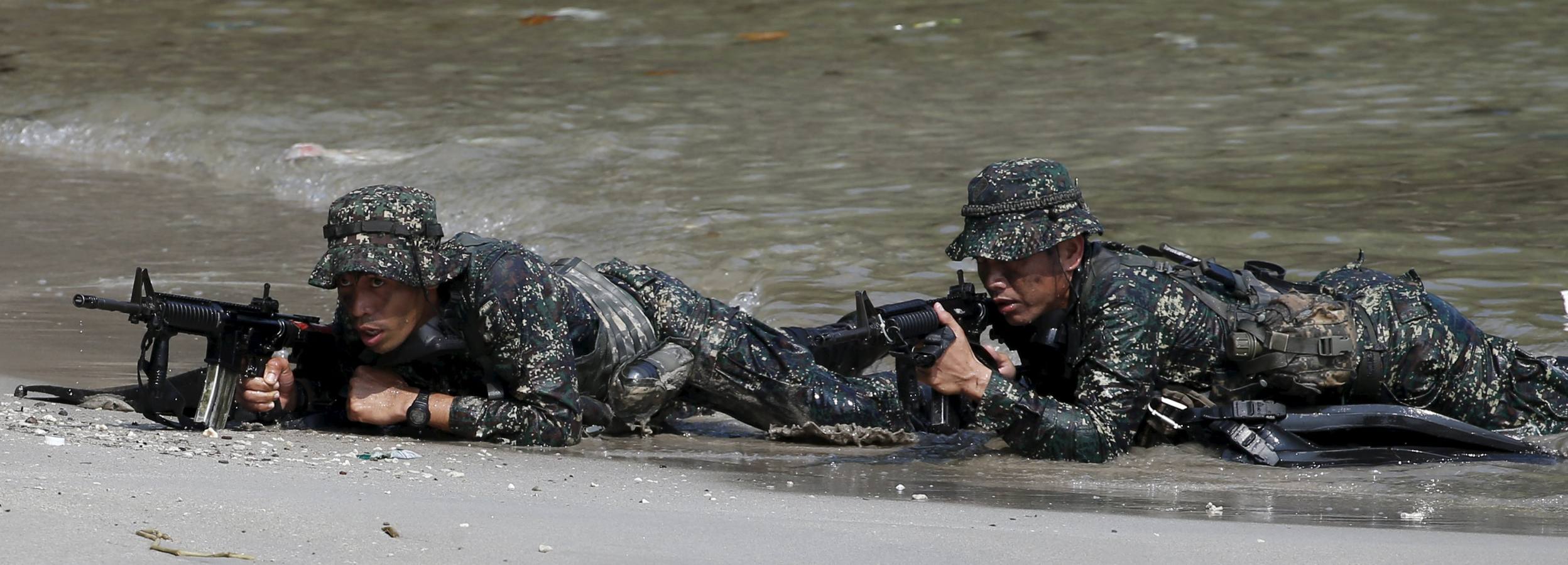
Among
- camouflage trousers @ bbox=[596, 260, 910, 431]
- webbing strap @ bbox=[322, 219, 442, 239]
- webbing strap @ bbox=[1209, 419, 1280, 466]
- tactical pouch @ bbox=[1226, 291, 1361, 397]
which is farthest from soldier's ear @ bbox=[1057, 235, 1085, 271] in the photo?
webbing strap @ bbox=[322, 219, 442, 239]

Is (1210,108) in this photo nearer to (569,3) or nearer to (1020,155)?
(1020,155)

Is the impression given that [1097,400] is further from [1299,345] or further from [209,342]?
[209,342]

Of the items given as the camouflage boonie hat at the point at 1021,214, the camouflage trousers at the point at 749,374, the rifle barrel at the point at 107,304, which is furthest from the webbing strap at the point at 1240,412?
the rifle barrel at the point at 107,304

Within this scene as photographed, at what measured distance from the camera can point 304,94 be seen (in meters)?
15.0

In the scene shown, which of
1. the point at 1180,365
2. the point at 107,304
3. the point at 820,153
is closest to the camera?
the point at 107,304

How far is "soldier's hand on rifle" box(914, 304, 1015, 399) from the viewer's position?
593 centimetres

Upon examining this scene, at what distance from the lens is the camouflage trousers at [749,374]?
6805 millimetres

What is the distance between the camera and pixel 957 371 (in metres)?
5.94

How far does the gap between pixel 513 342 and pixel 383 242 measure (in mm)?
548

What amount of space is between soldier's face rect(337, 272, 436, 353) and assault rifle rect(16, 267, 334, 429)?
0.24 metres

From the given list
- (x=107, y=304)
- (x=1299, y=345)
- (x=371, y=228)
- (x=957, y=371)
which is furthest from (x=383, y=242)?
(x=1299, y=345)

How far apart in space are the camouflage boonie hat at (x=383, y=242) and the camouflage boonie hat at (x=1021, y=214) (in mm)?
1605

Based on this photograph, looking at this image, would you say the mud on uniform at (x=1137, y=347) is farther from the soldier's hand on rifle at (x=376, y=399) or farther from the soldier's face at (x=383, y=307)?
the soldier's hand on rifle at (x=376, y=399)

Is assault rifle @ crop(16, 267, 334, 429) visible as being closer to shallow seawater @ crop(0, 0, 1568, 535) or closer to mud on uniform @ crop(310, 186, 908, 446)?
mud on uniform @ crop(310, 186, 908, 446)
